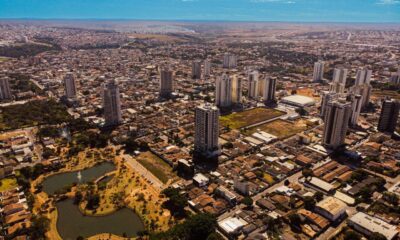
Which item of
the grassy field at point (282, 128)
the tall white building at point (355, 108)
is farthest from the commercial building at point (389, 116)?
the grassy field at point (282, 128)

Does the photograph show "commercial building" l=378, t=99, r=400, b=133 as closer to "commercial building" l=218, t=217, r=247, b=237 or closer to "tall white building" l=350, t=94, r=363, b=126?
"tall white building" l=350, t=94, r=363, b=126

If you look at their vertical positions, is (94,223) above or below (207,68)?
below

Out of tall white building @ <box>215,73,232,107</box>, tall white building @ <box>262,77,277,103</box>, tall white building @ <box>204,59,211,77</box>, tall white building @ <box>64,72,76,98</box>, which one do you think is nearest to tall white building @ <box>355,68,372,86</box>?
tall white building @ <box>262,77,277,103</box>

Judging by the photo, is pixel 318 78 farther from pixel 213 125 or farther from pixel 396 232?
pixel 396 232

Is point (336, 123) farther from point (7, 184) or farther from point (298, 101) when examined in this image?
point (7, 184)

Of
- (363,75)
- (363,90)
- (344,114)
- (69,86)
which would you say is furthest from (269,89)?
(69,86)
